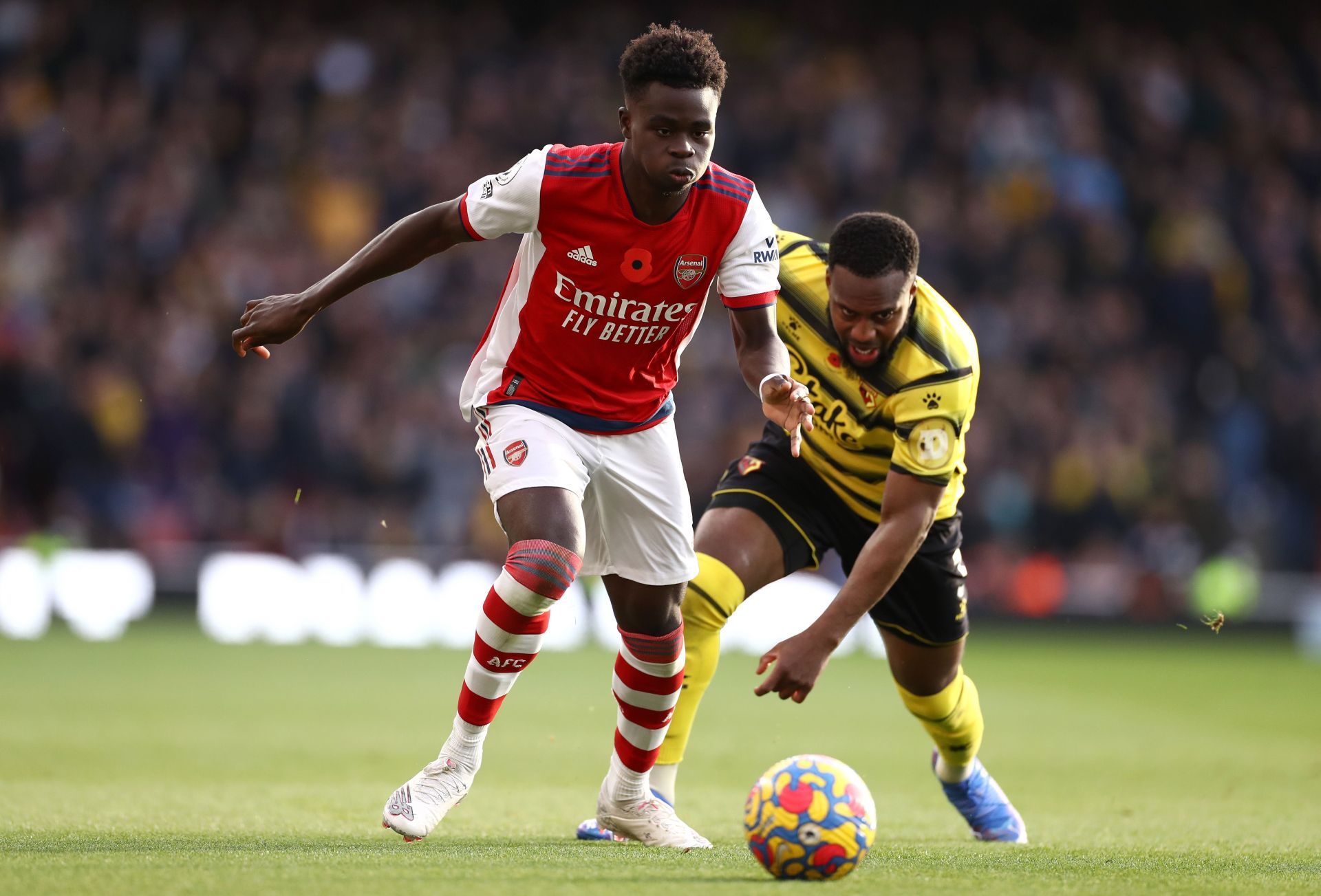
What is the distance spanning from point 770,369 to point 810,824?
148cm

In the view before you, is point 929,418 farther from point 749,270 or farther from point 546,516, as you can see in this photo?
point 546,516

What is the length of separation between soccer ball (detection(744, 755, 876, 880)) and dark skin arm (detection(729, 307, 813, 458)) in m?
1.04

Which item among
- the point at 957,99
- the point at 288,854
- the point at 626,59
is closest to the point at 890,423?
the point at 626,59

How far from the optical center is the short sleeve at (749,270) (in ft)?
17.3

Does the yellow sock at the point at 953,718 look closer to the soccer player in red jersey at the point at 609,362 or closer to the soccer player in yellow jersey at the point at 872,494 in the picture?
the soccer player in yellow jersey at the point at 872,494

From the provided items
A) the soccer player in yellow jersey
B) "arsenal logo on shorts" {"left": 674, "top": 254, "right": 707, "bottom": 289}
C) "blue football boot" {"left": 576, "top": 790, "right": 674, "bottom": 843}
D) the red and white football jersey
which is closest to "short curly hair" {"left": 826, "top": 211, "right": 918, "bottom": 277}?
the soccer player in yellow jersey

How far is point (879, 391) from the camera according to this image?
5844 mm

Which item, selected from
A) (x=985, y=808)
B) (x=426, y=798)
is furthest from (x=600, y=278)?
(x=985, y=808)

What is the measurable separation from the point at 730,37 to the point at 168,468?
9.40 metres

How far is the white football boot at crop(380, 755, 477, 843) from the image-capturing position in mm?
4883

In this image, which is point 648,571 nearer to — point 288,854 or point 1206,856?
point 288,854

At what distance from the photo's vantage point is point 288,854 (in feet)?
15.3

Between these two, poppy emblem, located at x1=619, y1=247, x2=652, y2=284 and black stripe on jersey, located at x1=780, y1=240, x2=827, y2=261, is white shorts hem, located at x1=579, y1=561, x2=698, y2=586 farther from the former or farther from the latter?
black stripe on jersey, located at x1=780, y1=240, x2=827, y2=261

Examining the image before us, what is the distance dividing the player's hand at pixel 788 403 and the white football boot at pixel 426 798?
Answer: 1465mm
